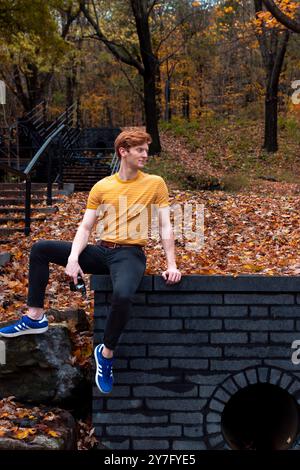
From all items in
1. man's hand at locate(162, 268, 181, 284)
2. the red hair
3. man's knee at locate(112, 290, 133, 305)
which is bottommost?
man's knee at locate(112, 290, 133, 305)

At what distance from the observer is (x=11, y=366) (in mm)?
5016

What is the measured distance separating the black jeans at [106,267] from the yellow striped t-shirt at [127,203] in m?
0.12

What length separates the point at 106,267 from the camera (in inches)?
182

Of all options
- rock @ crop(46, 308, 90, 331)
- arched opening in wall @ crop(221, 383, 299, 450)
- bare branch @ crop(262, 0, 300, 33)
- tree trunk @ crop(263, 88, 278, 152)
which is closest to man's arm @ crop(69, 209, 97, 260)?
rock @ crop(46, 308, 90, 331)

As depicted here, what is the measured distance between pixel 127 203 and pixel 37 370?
179 cm

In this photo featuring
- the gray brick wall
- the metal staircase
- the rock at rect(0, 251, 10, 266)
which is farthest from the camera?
the metal staircase

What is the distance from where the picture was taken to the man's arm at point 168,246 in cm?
449

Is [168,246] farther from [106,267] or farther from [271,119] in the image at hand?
[271,119]

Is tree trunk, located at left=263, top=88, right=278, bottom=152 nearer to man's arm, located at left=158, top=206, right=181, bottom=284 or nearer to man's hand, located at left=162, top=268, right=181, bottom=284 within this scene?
man's arm, located at left=158, top=206, right=181, bottom=284

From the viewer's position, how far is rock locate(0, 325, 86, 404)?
16.5ft

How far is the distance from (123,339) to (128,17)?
74.2 feet

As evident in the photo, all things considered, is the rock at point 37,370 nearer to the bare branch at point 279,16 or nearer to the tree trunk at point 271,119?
the bare branch at point 279,16

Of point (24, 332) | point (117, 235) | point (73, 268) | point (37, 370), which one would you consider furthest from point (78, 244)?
point (37, 370)

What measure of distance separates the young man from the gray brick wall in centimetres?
38
